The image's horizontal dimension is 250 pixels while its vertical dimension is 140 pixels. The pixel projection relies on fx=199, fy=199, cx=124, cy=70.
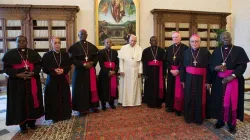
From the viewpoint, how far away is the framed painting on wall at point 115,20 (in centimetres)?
767

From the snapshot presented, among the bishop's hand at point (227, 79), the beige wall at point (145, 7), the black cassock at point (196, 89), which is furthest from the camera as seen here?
the beige wall at point (145, 7)

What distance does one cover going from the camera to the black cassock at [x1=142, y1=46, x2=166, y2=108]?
475 centimetres

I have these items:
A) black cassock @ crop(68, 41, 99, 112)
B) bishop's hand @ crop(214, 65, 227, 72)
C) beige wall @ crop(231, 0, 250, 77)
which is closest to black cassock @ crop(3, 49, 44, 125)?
black cassock @ crop(68, 41, 99, 112)

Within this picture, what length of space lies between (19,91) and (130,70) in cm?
245

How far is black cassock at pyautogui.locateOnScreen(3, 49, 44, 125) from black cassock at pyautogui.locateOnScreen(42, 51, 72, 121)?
30cm

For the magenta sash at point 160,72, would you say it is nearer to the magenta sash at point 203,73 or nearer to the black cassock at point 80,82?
the magenta sash at point 203,73

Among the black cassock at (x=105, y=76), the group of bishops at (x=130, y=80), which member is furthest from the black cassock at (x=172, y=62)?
the black cassock at (x=105, y=76)

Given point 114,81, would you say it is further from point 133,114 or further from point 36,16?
point 36,16

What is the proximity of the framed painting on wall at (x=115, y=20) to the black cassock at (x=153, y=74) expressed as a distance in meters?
3.05

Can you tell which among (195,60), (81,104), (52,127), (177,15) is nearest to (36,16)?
(81,104)

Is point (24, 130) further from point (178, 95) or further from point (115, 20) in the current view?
point (115, 20)

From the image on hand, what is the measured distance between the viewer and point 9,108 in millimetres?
3348

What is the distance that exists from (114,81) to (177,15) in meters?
4.53

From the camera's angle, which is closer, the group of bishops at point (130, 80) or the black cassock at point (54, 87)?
the group of bishops at point (130, 80)
